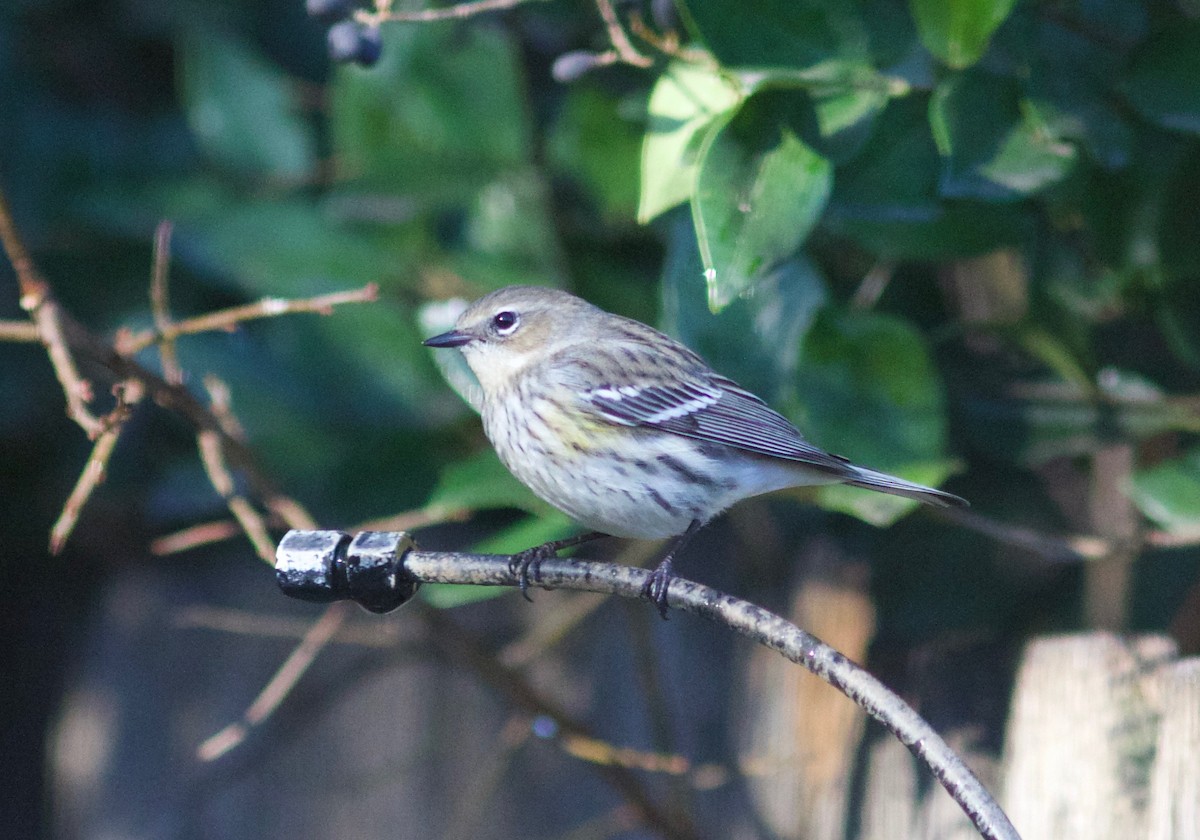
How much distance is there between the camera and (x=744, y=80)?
A: 165 cm

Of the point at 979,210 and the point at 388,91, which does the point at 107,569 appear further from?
the point at 979,210

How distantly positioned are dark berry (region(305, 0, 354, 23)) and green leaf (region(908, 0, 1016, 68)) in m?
0.86

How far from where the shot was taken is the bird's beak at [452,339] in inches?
88.6

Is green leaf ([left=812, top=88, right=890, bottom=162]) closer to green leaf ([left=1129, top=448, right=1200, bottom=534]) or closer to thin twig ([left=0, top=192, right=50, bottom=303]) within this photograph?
green leaf ([left=1129, top=448, right=1200, bottom=534])

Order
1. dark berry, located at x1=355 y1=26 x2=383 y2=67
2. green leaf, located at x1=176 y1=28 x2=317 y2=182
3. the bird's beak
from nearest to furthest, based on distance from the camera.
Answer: dark berry, located at x1=355 y1=26 x2=383 y2=67
the bird's beak
green leaf, located at x1=176 y1=28 x2=317 y2=182

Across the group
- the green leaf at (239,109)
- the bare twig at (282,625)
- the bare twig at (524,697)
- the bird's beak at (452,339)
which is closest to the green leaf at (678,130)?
the bird's beak at (452,339)

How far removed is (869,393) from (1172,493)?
1.63 ft

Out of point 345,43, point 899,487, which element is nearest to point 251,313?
point 345,43

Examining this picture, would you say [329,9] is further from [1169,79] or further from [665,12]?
[1169,79]

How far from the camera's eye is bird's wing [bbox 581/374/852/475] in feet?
6.71

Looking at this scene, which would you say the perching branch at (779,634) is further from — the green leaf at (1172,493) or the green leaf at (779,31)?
the green leaf at (1172,493)

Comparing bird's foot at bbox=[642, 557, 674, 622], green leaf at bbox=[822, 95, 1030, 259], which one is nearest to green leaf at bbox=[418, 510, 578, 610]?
bird's foot at bbox=[642, 557, 674, 622]

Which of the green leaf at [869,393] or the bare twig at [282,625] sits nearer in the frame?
the green leaf at [869,393]

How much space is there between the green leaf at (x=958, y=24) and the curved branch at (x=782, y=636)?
0.78 m
